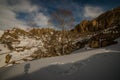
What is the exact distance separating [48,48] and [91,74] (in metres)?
19.1

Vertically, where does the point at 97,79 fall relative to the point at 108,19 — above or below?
below

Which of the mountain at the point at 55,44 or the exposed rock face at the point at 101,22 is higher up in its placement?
the exposed rock face at the point at 101,22

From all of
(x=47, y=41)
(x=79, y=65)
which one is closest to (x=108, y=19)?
(x=47, y=41)

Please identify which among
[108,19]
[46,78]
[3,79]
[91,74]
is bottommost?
[3,79]

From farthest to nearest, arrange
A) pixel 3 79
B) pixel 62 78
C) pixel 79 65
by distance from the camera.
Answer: pixel 3 79 < pixel 79 65 < pixel 62 78

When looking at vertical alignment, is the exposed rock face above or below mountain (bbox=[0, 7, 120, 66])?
above

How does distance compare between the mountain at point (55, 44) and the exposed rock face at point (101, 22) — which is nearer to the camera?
the mountain at point (55, 44)

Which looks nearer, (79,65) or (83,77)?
(83,77)

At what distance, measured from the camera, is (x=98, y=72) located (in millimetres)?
4965

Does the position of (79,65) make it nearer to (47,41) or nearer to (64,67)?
(64,67)

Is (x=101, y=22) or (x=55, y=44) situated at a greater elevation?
(x=101, y=22)

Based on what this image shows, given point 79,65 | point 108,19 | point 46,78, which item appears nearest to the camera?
point 46,78

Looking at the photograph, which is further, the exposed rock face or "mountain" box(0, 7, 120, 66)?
the exposed rock face

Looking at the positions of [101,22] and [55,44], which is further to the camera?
A: [101,22]
